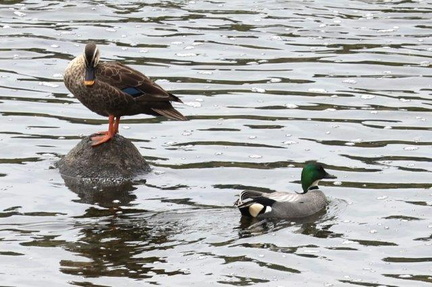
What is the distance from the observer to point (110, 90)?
14.9 meters

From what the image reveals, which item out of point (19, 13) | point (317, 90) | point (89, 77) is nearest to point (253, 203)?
→ point (89, 77)

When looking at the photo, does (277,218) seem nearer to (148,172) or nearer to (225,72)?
(148,172)

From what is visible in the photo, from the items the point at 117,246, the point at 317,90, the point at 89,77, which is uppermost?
the point at 89,77

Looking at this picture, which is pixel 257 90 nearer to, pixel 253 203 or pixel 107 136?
pixel 107 136

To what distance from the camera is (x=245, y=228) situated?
13.3 m

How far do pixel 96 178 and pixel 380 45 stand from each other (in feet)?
30.2

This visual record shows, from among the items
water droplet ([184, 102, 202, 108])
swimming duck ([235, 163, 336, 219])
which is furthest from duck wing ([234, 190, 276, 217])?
water droplet ([184, 102, 202, 108])

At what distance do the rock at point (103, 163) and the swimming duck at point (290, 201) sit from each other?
6.93 ft

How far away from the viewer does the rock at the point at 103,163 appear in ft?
49.5

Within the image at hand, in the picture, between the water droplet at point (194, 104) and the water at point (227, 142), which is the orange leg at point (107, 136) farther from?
the water droplet at point (194, 104)

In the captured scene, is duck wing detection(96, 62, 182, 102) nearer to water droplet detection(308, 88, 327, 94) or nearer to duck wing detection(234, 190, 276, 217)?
duck wing detection(234, 190, 276, 217)

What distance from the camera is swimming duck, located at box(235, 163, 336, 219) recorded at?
44.4 ft

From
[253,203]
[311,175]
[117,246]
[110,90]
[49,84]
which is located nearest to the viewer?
[117,246]

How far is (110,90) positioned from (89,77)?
0.34 m
